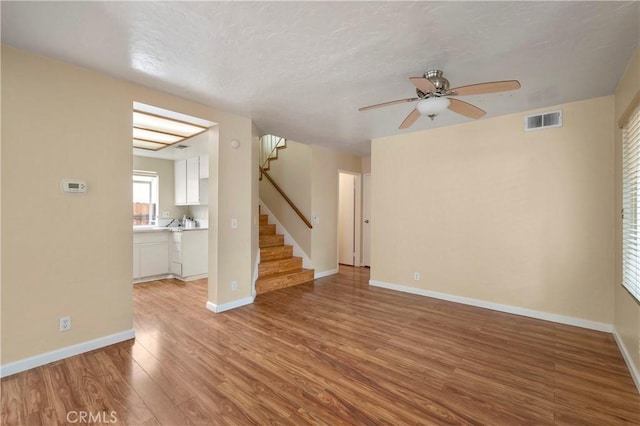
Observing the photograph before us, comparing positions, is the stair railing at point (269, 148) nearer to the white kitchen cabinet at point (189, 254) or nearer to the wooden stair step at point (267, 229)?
the wooden stair step at point (267, 229)

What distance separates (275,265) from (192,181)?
2539mm

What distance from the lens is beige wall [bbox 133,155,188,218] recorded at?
589 cm

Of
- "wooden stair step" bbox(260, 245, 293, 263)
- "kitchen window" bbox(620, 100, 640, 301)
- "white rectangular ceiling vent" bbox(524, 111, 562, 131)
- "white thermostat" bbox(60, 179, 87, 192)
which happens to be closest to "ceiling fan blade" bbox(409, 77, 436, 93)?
"kitchen window" bbox(620, 100, 640, 301)

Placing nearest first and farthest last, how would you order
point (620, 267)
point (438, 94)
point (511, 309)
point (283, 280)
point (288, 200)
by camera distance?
point (438, 94) → point (620, 267) → point (511, 309) → point (283, 280) → point (288, 200)

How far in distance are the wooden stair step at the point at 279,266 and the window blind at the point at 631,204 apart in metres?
4.28

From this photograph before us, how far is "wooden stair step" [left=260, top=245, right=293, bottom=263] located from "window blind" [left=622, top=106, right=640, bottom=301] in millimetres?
4537

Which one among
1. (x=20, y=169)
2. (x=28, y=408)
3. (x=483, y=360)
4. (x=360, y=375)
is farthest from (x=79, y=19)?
(x=483, y=360)

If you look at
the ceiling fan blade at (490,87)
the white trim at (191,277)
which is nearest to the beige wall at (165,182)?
the white trim at (191,277)

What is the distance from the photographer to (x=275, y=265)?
5.00 metres

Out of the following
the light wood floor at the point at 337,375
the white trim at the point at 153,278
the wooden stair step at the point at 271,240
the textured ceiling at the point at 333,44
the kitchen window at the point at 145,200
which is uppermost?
the textured ceiling at the point at 333,44

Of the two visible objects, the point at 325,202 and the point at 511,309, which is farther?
the point at 325,202

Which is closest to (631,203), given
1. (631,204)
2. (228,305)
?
(631,204)

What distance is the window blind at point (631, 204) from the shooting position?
7.66 ft

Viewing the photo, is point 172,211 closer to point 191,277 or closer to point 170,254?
point 170,254
